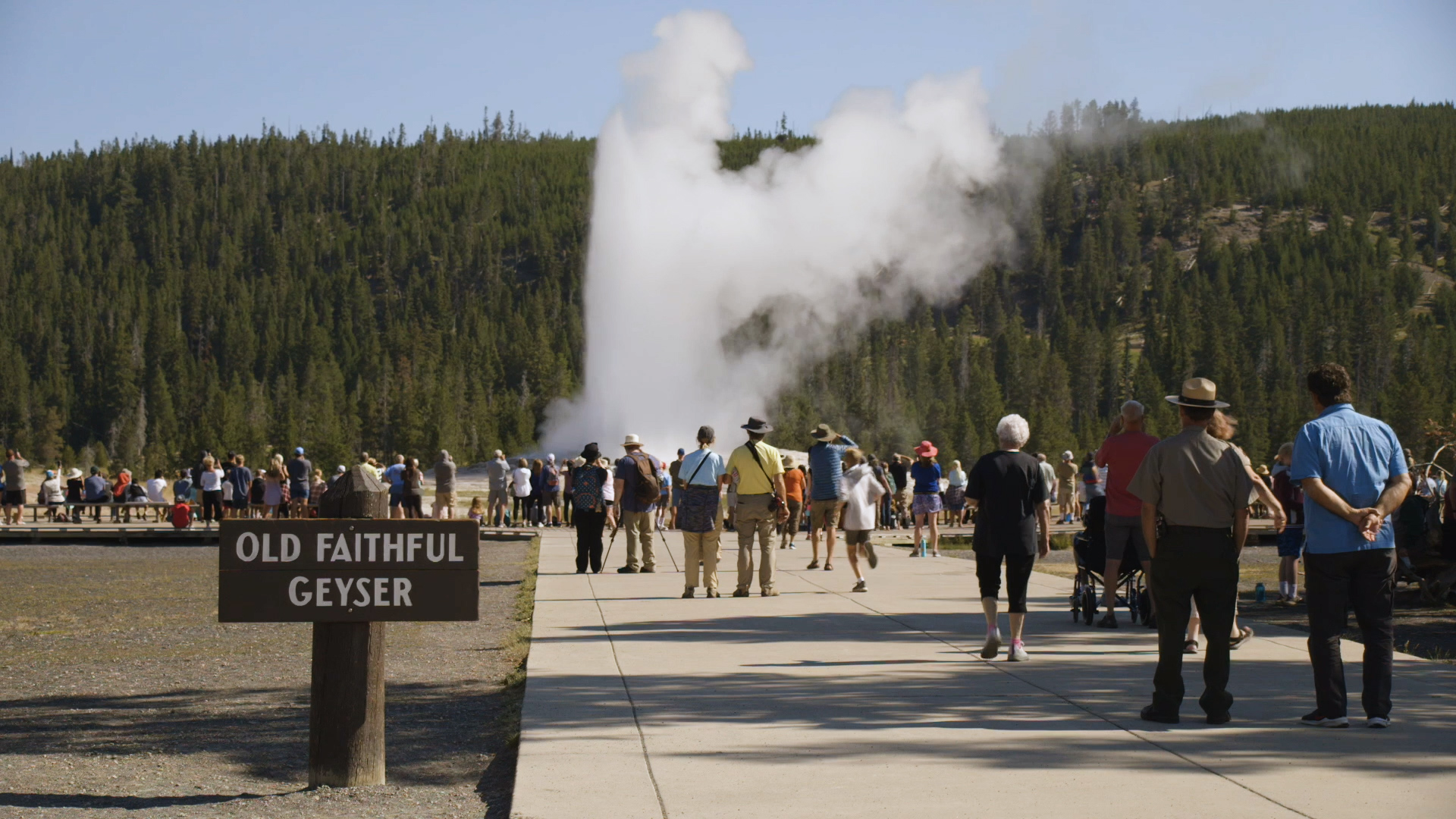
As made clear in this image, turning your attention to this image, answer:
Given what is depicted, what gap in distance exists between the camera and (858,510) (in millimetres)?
13156

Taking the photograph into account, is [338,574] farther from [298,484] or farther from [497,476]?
[497,476]

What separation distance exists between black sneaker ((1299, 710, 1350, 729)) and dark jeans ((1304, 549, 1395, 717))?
0.03 meters

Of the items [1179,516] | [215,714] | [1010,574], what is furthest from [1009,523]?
[215,714]

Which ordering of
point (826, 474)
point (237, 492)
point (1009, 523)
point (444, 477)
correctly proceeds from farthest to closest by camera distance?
point (237, 492) < point (444, 477) < point (826, 474) < point (1009, 523)

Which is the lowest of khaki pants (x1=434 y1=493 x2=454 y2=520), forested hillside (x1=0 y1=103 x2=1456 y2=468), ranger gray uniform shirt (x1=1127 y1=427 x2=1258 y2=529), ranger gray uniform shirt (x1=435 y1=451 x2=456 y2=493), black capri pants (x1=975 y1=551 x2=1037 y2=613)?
khaki pants (x1=434 y1=493 x2=454 y2=520)

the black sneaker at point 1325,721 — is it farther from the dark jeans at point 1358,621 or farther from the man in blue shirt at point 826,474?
the man in blue shirt at point 826,474

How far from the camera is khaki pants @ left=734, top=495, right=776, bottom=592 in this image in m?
12.2

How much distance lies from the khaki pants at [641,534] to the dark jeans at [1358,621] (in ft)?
32.2

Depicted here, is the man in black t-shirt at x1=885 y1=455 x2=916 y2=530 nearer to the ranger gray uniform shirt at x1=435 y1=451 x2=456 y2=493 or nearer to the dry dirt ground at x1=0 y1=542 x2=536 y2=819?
the ranger gray uniform shirt at x1=435 y1=451 x2=456 y2=493

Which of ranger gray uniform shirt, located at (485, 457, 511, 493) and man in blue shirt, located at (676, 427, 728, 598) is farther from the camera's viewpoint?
ranger gray uniform shirt, located at (485, 457, 511, 493)

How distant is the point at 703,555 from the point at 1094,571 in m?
3.54

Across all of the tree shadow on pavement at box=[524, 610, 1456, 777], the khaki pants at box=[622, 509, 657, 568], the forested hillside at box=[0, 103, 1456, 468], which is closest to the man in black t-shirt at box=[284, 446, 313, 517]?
the khaki pants at box=[622, 509, 657, 568]

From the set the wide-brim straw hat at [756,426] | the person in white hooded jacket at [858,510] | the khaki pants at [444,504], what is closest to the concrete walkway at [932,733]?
the wide-brim straw hat at [756,426]

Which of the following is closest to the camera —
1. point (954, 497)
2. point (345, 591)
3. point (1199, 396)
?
point (345, 591)
